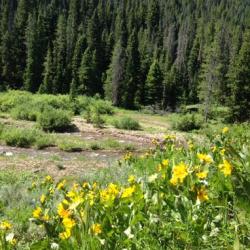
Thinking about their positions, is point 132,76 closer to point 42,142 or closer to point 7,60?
point 7,60

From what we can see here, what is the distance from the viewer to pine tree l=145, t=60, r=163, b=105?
58.6m

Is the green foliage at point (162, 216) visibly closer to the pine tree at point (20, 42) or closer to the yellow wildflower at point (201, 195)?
the yellow wildflower at point (201, 195)

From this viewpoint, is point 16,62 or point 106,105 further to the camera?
point 16,62

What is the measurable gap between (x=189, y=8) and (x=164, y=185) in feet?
395

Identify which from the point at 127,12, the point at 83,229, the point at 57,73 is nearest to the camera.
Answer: the point at 83,229

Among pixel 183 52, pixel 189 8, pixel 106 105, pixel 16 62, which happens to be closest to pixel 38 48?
pixel 16 62

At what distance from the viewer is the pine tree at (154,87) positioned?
58.6m

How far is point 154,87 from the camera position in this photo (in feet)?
192

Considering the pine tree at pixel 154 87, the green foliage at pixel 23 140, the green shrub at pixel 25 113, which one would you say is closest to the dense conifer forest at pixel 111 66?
the pine tree at pixel 154 87

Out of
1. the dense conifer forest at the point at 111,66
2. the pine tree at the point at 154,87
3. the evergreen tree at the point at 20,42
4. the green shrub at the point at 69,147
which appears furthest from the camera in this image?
the evergreen tree at the point at 20,42

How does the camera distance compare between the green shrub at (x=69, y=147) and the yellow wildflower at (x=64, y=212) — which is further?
the green shrub at (x=69, y=147)

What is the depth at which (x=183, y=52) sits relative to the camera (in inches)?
3332

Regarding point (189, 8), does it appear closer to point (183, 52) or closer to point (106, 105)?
point (183, 52)

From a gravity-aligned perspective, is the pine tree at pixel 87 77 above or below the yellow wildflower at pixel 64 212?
above
